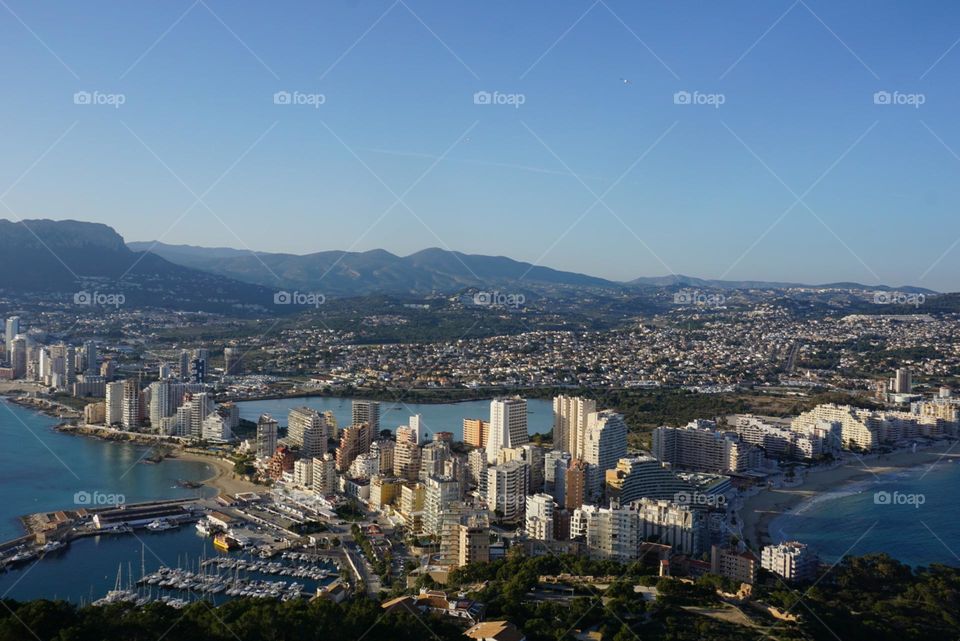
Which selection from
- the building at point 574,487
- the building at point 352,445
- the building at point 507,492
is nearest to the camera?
the building at point 507,492

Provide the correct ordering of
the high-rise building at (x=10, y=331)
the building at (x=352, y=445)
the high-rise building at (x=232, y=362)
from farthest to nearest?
the high-rise building at (x=10, y=331) < the high-rise building at (x=232, y=362) < the building at (x=352, y=445)

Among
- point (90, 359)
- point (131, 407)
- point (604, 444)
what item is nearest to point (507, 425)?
point (604, 444)

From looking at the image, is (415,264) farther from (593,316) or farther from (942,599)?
(942,599)

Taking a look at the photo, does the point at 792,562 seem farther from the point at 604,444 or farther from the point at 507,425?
the point at 507,425

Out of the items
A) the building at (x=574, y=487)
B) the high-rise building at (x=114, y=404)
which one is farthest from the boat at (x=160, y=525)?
the high-rise building at (x=114, y=404)

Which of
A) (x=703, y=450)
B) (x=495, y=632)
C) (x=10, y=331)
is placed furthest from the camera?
(x=10, y=331)

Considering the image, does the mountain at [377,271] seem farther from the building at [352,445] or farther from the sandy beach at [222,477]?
the building at [352,445]

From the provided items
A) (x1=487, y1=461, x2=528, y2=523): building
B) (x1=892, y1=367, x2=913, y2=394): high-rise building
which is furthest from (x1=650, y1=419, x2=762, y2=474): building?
(x1=892, y1=367, x2=913, y2=394): high-rise building
